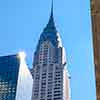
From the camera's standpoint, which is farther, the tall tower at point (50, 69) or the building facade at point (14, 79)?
the tall tower at point (50, 69)

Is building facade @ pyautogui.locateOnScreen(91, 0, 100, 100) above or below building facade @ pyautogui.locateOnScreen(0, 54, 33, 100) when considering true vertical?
below

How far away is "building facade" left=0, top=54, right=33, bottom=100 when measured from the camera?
14312 centimetres

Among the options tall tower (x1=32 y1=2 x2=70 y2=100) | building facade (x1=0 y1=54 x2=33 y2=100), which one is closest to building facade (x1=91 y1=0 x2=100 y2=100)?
building facade (x1=0 y1=54 x2=33 y2=100)

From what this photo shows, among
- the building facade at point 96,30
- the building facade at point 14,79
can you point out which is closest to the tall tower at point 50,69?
the building facade at point 14,79

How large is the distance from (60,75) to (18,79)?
87.5 ft

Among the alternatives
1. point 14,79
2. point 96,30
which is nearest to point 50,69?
point 14,79

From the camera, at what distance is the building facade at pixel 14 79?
143125 mm

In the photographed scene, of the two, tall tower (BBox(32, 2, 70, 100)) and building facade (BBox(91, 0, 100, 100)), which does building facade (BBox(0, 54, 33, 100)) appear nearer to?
tall tower (BBox(32, 2, 70, 100))

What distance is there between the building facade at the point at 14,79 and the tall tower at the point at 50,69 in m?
4.68

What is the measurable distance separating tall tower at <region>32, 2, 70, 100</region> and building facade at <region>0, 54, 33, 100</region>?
15.4 ft

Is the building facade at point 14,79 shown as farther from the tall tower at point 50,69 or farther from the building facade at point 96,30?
the building facade at point 96,30

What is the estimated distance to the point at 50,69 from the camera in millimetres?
166875

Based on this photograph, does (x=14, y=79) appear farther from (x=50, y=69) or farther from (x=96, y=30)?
(x=96, y=30)

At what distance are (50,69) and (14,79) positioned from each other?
26141mm
